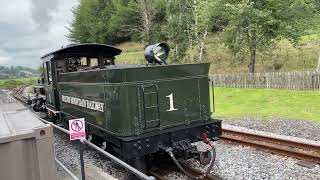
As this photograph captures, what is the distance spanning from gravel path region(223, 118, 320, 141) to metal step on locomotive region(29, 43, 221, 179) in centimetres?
430

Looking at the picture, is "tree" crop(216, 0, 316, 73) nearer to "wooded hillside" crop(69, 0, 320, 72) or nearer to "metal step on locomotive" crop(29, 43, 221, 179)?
"wooded hillside" crop(69, 0, 320, 72)

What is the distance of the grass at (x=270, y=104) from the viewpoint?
49.8 feet

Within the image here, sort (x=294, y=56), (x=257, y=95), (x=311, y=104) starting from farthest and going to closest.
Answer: (x=294, y=56), (x=257, y=95), (x=311, y=104)

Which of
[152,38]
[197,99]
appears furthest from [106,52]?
[152,38]

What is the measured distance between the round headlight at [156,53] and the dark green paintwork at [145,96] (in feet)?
1.85

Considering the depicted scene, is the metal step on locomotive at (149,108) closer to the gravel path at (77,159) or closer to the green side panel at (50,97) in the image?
the gravel path at (77,159)

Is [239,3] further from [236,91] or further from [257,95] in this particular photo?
[257,95]

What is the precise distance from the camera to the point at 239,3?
2823cm

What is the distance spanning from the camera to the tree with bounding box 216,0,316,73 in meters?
26.7

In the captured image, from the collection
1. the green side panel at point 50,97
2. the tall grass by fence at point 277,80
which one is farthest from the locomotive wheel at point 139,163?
the tall grass by fence at point 277,80

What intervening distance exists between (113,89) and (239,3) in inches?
915

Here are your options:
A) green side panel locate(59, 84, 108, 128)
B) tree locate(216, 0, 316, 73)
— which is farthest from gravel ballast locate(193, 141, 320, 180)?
tree locate(216, 0, 316, 73)

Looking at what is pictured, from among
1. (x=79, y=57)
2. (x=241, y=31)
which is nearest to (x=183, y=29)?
(x=241, y=31)

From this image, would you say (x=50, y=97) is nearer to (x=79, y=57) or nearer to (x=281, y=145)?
(x=79, y=57)
